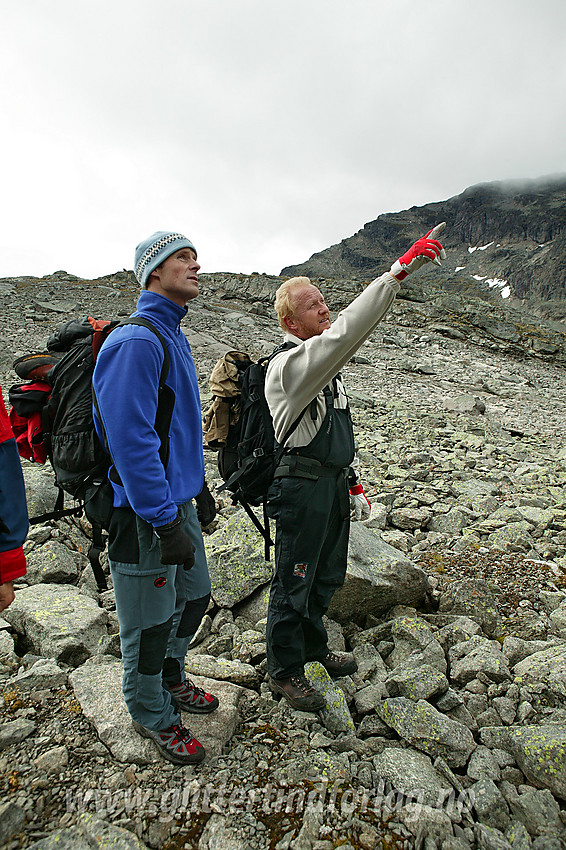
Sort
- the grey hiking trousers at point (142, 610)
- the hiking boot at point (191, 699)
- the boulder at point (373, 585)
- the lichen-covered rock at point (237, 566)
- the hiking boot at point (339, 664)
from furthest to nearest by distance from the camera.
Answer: the lichen-covered rock at point (237, 566) < the boulder at point (373, 585) < the hiking boot at point (339, 664) < the hiking boot at point (191, 699) < the grey hiking trousers at point (142, 610)

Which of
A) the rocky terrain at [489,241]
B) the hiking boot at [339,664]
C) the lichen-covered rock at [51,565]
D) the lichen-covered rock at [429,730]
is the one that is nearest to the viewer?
the lichen-covered rock at [429,730]

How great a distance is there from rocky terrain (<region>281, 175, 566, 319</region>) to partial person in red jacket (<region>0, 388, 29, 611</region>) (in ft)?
398

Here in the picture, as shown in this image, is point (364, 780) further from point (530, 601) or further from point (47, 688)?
point (530, 601)

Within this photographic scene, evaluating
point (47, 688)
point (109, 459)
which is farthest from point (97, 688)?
point (109, 459)

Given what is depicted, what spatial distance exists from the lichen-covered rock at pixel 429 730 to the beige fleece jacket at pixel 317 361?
6.59ft

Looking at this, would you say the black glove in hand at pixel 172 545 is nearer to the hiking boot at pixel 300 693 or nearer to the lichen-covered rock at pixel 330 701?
the hiking boot at pixel 300 693

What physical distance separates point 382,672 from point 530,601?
2069 mm

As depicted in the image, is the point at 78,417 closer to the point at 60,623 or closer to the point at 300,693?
the point at 60,623

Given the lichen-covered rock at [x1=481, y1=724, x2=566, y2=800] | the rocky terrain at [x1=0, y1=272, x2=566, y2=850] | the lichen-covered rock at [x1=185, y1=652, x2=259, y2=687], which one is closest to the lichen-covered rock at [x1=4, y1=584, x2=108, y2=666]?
the rocky terrain at [x1=0, y1=272, x2=566, y2=850]

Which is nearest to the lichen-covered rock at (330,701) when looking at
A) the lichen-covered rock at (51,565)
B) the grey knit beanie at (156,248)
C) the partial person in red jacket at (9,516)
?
the partial person in red jacket at (9,516)

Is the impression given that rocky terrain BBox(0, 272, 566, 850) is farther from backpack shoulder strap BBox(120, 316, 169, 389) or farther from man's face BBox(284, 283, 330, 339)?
man's face BBox(284, 283, 330, 339)

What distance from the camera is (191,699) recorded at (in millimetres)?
3072

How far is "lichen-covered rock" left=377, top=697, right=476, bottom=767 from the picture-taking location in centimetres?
293

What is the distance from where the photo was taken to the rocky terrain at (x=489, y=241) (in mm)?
118812
